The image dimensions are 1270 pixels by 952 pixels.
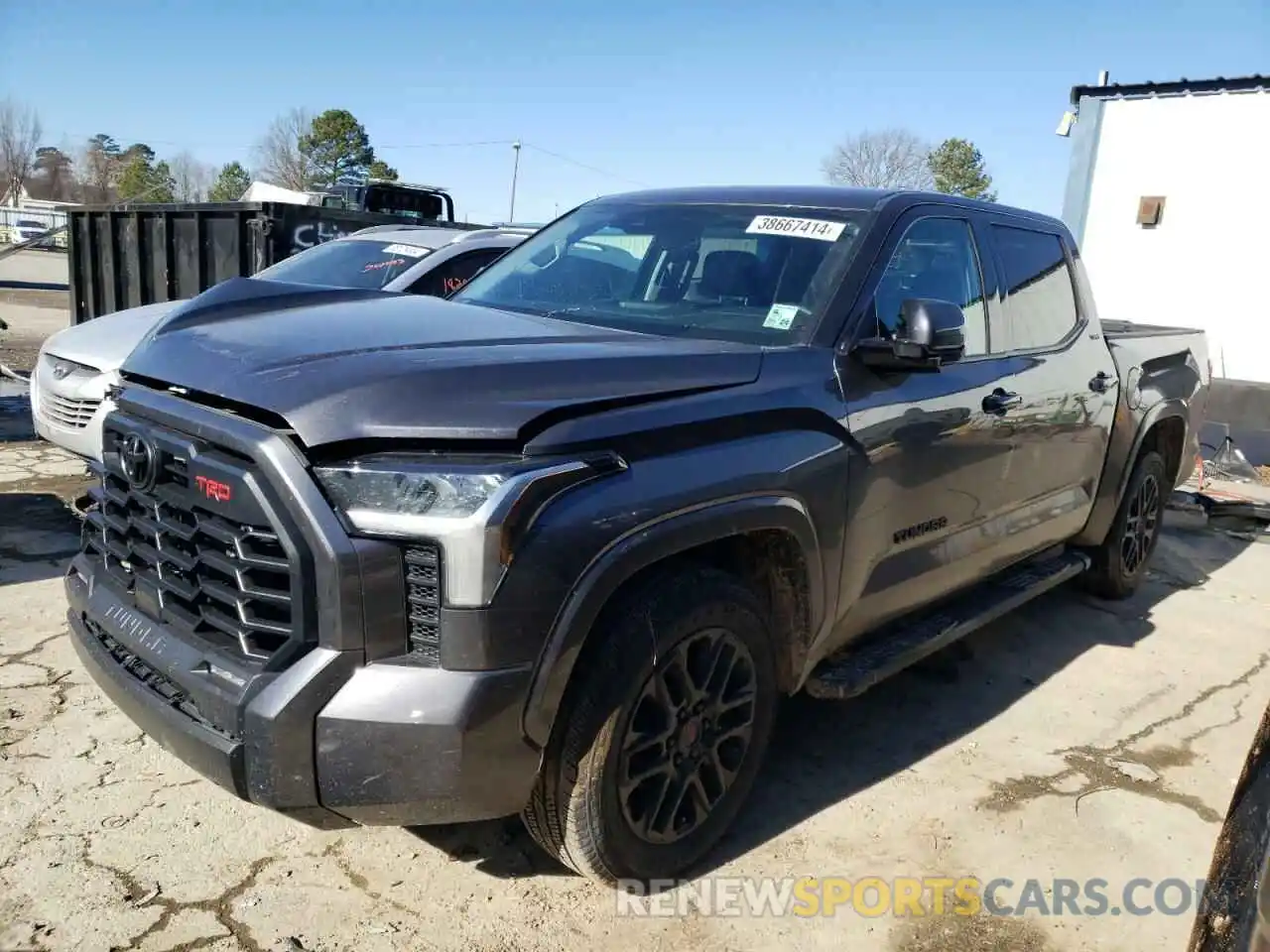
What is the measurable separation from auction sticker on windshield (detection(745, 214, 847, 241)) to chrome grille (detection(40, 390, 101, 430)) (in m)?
4.18

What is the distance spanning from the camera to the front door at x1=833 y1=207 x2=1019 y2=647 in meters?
3.26

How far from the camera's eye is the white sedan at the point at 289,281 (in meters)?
6.05

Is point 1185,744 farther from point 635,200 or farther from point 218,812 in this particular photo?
point 218,812

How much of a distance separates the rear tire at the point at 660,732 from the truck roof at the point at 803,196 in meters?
1.54

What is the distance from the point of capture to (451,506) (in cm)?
221

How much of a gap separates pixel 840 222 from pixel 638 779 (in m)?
1.96

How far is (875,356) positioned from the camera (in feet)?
10.5

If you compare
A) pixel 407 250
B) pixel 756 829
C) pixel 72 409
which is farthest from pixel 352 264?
pixel 756 829

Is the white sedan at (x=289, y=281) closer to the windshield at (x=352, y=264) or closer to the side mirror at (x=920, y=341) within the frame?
the windshield at (x=352, y=264)

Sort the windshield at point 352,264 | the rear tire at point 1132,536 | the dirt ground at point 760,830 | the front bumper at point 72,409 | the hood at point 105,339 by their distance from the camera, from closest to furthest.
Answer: the dirt ground at point 760,830 → the rear tire at point 1132,536 → the front bumper at point 72,409 → the hood at point 105,339 → the windshield at point 352,264

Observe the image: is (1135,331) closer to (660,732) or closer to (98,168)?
(660,732)

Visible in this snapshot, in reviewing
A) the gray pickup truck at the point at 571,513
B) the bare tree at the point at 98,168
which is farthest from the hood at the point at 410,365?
the bare tree at the point at 98,168

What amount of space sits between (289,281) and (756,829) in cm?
495

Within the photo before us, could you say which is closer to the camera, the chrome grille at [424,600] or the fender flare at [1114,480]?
the chrome grille at [424,600]
